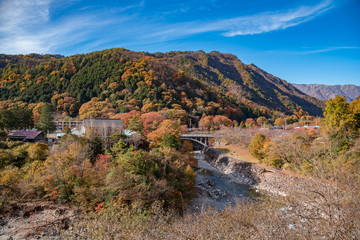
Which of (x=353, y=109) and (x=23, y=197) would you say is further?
(x=353, y=109)

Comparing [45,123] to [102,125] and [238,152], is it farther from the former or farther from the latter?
[238,152]

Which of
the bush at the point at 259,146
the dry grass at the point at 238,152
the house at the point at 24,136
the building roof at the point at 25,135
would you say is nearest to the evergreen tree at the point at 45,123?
the house at the point at 24,136

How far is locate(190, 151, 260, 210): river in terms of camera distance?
16172mm

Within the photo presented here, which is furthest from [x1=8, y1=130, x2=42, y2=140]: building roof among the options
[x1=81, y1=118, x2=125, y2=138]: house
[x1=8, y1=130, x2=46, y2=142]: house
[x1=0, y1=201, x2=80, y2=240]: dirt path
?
[x1=0, y1=201, x2=80, y2=240]: dirt path

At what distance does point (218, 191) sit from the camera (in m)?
19.2

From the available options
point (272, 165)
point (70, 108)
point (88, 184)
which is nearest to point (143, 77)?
point (70, 108)

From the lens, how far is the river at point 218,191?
1617 centimetres

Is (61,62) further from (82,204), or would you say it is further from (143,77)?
(82,204)

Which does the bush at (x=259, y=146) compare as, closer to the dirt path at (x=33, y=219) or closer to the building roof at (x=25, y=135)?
the dirt path at (x=33, y=219)

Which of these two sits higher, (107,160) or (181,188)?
(107,160)

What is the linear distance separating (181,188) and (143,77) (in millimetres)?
51150

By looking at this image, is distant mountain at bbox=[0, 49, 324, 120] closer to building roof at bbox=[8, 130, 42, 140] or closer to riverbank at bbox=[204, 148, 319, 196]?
building roof at bbox=[8, 130, 42, 140]

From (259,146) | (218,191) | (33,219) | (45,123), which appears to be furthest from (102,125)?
(259,146)

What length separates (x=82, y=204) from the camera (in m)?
12.1
